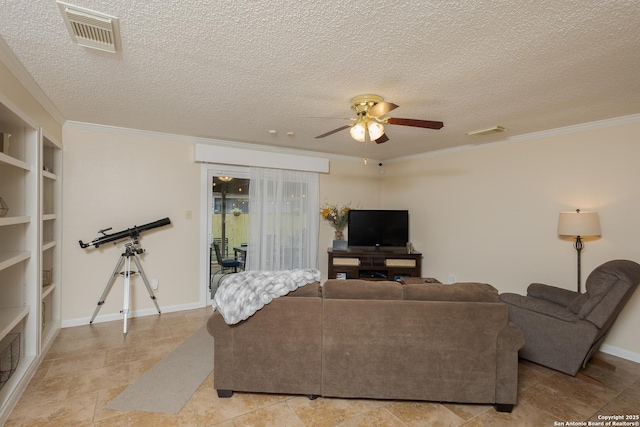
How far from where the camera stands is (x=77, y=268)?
11.8 feet

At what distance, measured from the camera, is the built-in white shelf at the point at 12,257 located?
2044 millimetres

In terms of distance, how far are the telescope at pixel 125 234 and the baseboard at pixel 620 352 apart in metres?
5.03

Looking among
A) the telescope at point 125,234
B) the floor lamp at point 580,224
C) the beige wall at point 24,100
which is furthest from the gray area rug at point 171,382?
the floor lamp at point 580,224

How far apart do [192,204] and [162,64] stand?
239 cm

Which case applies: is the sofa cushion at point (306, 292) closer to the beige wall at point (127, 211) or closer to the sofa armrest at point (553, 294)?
the sofa armrest at point (553, 294)

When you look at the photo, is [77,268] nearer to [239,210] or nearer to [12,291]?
[12,291]

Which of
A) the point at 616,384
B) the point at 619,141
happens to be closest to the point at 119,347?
the point at 616,384

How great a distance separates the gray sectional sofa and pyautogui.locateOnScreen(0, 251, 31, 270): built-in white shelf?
1.39 metres

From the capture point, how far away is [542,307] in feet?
8.89

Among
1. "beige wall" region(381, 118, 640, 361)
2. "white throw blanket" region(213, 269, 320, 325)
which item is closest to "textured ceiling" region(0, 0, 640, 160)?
"beige wall" region(381, 118, 640, 361)

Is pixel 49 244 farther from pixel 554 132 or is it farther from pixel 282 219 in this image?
pixel 554 132

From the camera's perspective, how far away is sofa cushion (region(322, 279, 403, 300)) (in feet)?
7.02

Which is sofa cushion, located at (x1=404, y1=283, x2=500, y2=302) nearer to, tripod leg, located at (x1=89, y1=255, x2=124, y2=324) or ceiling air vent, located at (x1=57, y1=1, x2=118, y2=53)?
ceiling air vent, located at (x1=57, y1=1, x2=118, y2=53)

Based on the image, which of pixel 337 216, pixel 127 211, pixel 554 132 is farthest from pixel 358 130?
pixel 127 211
